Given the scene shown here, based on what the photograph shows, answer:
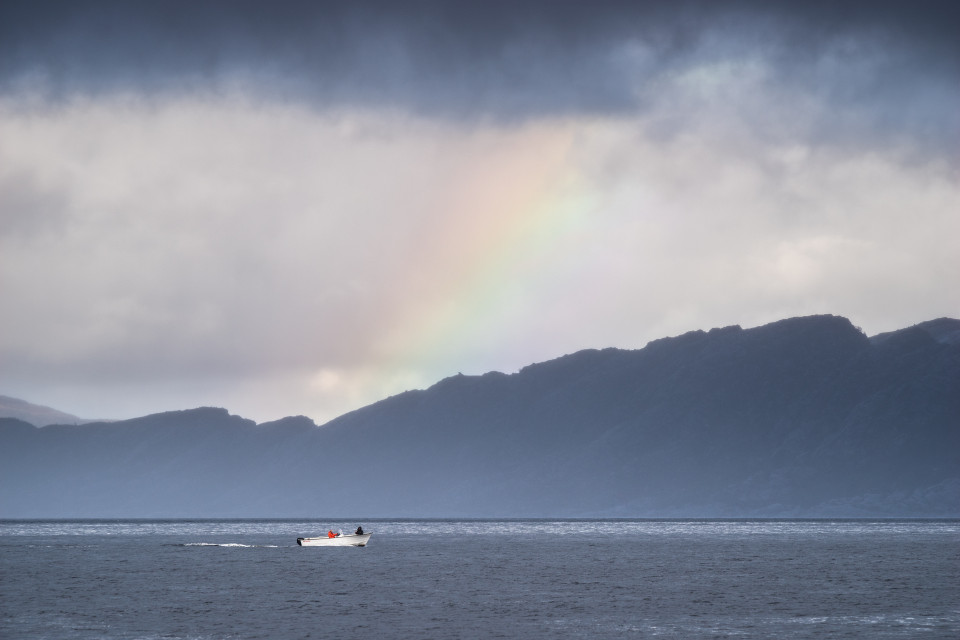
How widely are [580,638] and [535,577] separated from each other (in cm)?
5342

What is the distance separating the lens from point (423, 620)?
91.9 meters

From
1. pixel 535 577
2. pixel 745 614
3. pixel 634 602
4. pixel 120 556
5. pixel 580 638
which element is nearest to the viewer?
pixel 580 638

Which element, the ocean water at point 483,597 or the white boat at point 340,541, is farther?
the white boat at point 340,541

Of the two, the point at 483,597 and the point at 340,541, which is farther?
the point at 340,541

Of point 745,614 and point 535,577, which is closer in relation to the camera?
point 745,614

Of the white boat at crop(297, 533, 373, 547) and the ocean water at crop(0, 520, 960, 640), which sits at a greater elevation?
the white boat at crop(297, 533, 373, 547)

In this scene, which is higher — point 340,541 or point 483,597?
point 340,541

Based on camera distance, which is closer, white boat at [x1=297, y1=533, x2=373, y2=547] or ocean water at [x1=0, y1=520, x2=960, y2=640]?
ocean water at [x1=0, y1=520, x2=960, y2=640]

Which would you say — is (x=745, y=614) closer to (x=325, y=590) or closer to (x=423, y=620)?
(x=423, y=620)

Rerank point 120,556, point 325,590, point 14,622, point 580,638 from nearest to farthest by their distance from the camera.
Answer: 1. point 580,638
2. point 14,622
3. point 325,590
4. point 120,556

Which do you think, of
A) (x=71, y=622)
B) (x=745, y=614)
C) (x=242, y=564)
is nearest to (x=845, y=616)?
(x=745, y=614)

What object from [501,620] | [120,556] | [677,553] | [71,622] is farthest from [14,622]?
[677,553]

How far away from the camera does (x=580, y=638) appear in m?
81.7

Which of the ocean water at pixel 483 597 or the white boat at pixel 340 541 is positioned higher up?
the white boat at pixel 340 541
